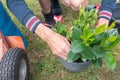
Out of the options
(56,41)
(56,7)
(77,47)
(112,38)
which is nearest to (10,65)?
(56,41)

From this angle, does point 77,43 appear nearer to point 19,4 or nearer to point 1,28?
point 19,4

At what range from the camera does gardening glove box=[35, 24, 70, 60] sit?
4.40ft

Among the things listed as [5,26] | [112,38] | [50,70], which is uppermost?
[112,38]

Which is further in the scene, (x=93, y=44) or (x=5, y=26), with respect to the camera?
(x=5, y=26)

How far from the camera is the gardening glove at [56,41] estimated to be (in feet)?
4.40

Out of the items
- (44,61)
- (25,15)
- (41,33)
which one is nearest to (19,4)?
(25,15)

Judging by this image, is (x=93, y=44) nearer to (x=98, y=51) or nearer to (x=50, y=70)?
(x=98, y=51)

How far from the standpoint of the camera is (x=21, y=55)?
5.39 ft

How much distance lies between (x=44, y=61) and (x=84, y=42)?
81cm

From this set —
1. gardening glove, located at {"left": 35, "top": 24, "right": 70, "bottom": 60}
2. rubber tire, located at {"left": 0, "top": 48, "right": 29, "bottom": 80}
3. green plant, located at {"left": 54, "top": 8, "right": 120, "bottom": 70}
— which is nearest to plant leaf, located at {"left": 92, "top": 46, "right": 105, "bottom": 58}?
green plant, located at {"left": 54, "top": 8, "right": 120, "bottom": 70}

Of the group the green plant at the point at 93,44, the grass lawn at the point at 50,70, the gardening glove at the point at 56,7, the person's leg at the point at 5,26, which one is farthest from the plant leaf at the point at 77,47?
the gardening glove at the point at 56,7

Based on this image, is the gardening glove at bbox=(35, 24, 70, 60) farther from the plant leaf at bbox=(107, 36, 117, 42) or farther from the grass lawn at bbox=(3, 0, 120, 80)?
the grass lawn at bbox=(3, 0, 120, 80)

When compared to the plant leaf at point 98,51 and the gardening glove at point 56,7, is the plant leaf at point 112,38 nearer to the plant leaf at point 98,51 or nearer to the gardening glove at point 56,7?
the plant leaf at point 98,51

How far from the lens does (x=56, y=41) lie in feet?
4.43
